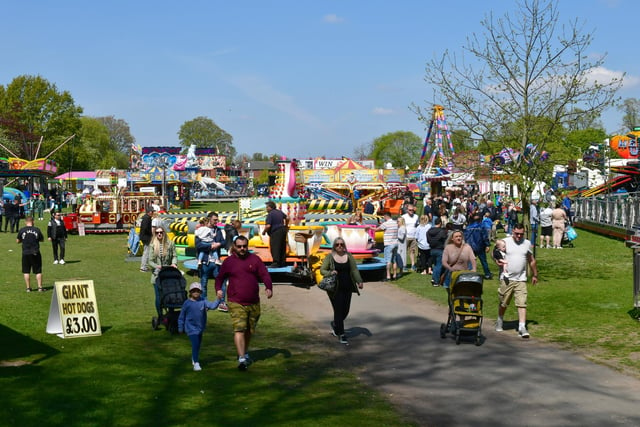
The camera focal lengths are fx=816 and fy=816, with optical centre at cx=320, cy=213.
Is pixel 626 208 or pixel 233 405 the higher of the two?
pixel 626 208

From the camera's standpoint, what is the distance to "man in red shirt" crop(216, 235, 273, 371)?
10.3 metres

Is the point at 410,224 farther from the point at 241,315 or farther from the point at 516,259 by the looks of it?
the point at 241,315

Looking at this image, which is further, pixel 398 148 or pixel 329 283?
pixel 398 148

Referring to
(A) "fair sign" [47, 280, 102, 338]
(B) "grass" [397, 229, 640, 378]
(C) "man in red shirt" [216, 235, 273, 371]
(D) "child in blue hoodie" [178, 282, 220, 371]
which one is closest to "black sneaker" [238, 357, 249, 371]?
(C) "man in red shirt" [216, 235, 273, 371]

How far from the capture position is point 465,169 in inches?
762

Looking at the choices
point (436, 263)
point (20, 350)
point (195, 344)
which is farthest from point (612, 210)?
point (20, 350)

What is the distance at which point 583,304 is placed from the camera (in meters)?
15.6

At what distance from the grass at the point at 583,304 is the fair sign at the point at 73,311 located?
6.57 m

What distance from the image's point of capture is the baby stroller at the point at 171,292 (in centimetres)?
1266

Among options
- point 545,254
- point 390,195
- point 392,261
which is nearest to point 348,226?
point 392,261

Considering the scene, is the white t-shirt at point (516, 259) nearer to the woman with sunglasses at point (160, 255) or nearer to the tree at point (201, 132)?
the woman with sunglasses at point (160, 255)

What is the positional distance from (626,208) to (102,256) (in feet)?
62.6

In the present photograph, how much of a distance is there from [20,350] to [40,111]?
3315 inches

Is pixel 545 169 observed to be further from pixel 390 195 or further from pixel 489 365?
pixel 390 195
